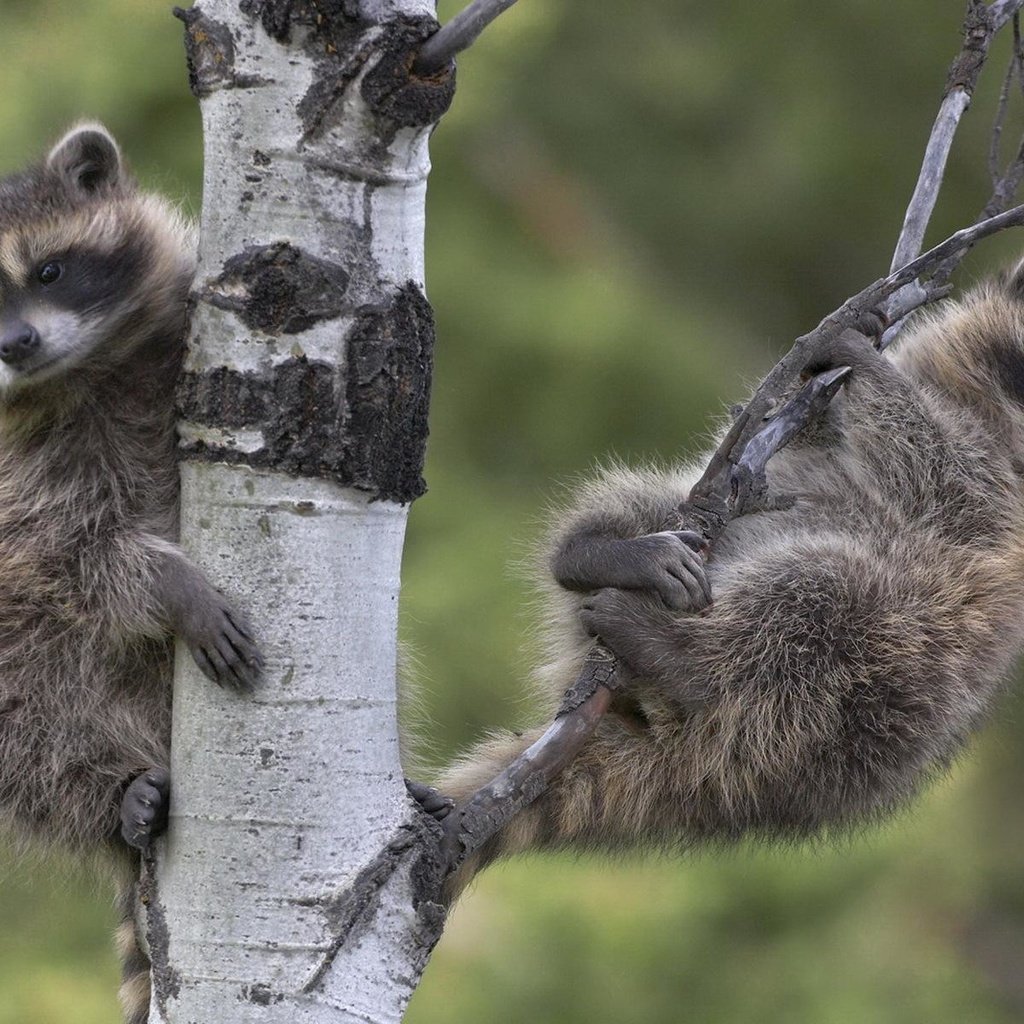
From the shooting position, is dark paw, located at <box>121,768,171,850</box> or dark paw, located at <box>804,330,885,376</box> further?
dark paw, located at <box>804,330,885,376</box>

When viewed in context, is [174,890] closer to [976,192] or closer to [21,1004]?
[21,1004]

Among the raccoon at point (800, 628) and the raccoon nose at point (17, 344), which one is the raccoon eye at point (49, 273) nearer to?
the raccoon nose at point (17, 344)

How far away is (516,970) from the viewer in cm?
374

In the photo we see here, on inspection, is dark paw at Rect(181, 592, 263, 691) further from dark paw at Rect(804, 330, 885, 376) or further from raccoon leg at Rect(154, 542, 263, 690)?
dark paw at Rect(804, 330, 885, 376)

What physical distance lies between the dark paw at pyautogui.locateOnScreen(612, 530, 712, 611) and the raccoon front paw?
3 centimetres

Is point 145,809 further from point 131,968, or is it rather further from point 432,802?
point 131,968

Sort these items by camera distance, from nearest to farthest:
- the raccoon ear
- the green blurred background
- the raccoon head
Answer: the raccoon head, the raccoon ear, the green blurred background

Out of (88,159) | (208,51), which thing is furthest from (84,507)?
(208,51)

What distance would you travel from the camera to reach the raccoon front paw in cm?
→ 232

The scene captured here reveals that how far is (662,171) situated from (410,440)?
12.8 feet

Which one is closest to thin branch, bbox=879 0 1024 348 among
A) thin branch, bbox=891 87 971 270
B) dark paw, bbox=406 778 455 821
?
thin branch, bbox=891 87 971 270

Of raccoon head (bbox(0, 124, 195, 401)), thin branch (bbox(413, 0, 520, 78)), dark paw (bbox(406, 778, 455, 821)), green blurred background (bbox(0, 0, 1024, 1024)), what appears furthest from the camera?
green blurred background (bbox(0, 0, 1024, 1024))

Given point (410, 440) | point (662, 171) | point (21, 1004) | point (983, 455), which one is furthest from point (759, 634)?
point (662, 171)

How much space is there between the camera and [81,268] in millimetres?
2494
